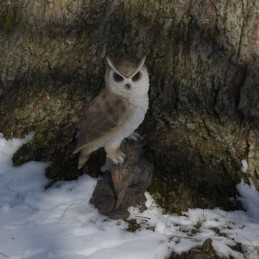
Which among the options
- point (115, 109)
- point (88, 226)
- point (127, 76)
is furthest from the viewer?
point (88, 226)

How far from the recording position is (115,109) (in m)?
2.26

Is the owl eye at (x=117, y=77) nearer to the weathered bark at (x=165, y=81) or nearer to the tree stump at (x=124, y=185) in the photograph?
the tree stump at (x=124, y=185)

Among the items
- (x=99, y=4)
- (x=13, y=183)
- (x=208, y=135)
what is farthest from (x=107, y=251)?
(x=99, y=4)

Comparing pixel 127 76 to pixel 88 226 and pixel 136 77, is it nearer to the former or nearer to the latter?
pixel 136 77

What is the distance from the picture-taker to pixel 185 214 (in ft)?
8.71

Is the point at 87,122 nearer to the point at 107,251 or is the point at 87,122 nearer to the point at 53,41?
the point at 107,251

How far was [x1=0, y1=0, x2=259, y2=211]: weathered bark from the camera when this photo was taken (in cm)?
285

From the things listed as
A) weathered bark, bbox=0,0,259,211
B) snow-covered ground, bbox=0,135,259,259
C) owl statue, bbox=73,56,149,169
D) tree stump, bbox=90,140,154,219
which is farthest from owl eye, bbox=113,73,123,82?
snow-covered ground, bbox=0,135,259,259

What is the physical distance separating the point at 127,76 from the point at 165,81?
37.6 inches

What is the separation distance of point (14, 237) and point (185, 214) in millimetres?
1450

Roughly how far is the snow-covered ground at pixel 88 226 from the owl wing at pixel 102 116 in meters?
0.70

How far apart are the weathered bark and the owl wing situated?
773 millimetres

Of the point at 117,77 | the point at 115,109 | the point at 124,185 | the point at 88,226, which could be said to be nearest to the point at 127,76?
the point at 117,77

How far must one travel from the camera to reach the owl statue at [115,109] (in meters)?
2.21
